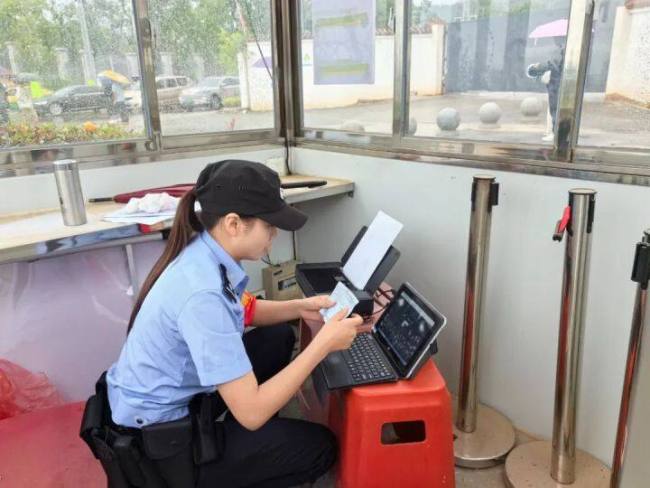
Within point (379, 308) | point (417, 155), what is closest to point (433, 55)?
point (417, 155)

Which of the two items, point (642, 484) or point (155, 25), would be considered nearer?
point (642, 484)

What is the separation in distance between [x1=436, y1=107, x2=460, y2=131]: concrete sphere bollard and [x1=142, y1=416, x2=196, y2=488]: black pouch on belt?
129 cm

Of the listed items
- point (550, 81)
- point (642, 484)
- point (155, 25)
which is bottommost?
point (642, 484)

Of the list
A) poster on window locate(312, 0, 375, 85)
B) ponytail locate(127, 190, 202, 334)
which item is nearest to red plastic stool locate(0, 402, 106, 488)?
ponytail locate(127, 190, 202, 334)

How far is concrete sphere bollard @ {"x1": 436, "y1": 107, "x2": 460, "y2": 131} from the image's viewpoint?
68.3 inches

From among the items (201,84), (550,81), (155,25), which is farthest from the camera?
(201,84)

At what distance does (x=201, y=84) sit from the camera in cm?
210

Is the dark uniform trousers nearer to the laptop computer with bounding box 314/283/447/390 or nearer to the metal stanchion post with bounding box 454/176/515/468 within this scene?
the laptop computer with bounding box 314/283/447/390

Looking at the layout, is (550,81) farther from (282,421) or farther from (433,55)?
(282,421)

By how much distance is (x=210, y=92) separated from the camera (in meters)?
2.14

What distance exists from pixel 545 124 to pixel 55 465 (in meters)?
1.66

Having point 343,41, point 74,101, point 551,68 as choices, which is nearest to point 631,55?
point 551,68

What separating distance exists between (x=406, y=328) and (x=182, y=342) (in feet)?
1.97

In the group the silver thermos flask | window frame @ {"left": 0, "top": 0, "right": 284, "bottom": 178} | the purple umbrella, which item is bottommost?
the silver thermos flask
